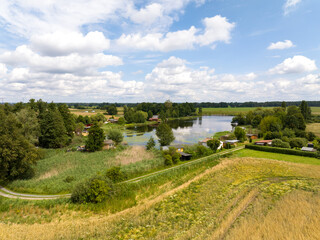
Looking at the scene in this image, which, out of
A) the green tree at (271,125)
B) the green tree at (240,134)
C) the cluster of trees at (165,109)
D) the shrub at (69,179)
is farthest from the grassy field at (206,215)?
the cluster of trees at (165,109)

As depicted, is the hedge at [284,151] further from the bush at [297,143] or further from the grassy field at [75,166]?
the grassy field at [75,166]

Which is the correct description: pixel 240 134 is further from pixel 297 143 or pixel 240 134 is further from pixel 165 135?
pixel 165 135

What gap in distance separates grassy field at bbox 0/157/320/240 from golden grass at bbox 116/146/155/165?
35.3ft

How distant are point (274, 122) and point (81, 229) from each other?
2323 inches

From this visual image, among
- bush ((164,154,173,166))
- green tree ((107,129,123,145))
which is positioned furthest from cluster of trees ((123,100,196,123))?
bush ((164,154,173,166))

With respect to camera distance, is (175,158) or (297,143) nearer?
(175,158)

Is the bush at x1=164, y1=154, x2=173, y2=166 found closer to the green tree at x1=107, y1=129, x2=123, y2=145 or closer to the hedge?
the green tree at x1=107, y1=129, x2=123, y2=145

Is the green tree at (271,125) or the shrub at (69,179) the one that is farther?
the green tree at (271,125)

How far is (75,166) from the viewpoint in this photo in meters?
29.4

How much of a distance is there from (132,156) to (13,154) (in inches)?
723

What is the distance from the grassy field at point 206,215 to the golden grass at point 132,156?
10.7m

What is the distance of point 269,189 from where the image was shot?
19.0 metres

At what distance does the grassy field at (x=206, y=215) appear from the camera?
11.6 metres

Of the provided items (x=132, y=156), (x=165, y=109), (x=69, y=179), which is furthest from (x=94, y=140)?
(x=165, y=109)
